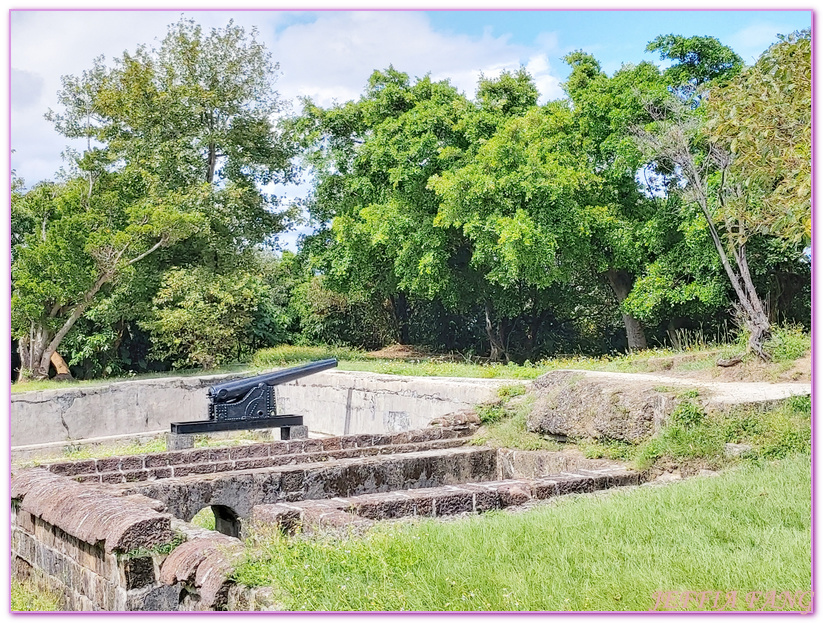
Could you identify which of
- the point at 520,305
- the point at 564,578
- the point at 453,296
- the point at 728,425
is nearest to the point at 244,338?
the point at 453,296

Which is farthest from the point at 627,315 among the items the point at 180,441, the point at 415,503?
the point at 415,503

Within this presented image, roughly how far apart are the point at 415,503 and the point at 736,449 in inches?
113

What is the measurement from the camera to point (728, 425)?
7586mm

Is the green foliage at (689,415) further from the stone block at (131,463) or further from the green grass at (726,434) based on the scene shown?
the stone block at (131,463)

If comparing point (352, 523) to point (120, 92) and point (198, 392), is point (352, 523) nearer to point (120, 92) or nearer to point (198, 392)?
point (198, 392)

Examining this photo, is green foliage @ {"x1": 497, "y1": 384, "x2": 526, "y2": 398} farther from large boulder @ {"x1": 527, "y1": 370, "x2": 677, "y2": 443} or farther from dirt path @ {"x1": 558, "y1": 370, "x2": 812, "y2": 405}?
dirt path @ {"x1": 558, "y1": 370, "x2": 812, "y2": 405}

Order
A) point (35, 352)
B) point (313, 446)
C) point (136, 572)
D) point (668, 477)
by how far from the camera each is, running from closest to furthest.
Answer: point (136, 572) → point (668, 477) → point (313, 446) → point (35, 352)

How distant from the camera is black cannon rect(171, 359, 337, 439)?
12.4m

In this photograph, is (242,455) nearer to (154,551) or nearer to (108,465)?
(108,465)

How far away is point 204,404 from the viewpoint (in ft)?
54.5

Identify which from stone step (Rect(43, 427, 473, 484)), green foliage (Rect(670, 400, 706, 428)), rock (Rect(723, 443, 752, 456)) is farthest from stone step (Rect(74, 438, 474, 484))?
rock (Rect(723, 443, 752, 456))

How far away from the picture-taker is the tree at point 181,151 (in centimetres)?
1773

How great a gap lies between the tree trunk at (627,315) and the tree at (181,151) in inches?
322

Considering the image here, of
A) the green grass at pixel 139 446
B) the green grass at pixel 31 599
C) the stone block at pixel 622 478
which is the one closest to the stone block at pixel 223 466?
the green grass at pixel 31 599
